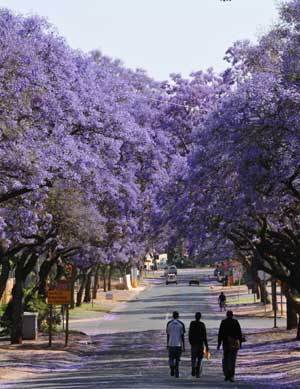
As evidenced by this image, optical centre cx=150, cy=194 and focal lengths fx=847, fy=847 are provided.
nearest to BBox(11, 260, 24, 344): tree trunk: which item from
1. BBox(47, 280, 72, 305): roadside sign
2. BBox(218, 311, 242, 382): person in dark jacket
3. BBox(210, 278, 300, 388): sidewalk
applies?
BBox(47, 280, 72, 305): roadside sign

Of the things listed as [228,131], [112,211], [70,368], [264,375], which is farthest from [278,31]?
[112,211]

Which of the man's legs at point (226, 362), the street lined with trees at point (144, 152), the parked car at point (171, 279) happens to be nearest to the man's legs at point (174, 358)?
the man's legs at point (226, 362)

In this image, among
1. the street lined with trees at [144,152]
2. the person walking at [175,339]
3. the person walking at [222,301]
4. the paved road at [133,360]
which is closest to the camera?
the street lined with trees at [144,152]

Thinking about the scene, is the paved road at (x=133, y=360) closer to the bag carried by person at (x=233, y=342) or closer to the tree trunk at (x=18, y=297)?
the bag carried by person at (x=233, y=342)

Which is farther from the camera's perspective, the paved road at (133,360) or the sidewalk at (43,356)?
the sidewalk at (43,356)

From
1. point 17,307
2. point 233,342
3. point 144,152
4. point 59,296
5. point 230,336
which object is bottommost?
point 233,342

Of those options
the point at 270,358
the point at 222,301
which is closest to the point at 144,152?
the point at 270,358

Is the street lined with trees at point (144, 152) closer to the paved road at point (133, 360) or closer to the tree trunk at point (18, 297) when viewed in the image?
the tree trunk at point (18, 297)

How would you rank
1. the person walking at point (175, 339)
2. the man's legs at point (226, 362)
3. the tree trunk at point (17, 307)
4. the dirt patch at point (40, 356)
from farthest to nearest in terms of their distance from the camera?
the tree trunk at point (17, 307) → the dirt patch at point (40, 356) → the person walking at point (175, 339) → the man's legs at point (226, 362)

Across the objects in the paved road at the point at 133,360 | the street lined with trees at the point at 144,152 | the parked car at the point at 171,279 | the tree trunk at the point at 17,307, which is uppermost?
the parked car at the point at 171,279

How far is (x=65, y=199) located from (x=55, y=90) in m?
6.50

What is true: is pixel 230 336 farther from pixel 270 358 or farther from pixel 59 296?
pixel 59 296

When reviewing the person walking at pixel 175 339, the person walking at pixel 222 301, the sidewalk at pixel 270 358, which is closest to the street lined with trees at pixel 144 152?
the sidewalk at pixel 270 358

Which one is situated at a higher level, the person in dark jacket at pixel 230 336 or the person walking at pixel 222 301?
the person walking at pixel 222 301
